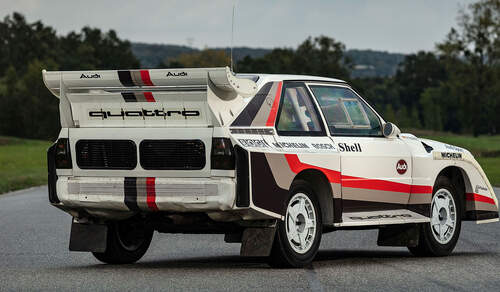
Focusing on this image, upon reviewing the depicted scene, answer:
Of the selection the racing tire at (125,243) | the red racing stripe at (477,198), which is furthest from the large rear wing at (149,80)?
the red racing stripe at (477,198)

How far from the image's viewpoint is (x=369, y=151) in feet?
38.5

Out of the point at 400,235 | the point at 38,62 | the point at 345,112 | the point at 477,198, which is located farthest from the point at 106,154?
the point at 38,62

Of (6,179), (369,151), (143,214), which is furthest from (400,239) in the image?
(6,179)

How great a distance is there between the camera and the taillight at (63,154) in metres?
11.0

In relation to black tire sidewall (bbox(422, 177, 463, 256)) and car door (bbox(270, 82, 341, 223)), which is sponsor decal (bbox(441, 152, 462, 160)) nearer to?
black tire sidewall (bbox(422, 177, 463, 256))

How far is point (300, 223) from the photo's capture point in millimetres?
10961

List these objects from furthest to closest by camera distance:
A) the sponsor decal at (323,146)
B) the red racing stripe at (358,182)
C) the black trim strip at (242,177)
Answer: the sponsor decal at (323,146) < the red racing stripe at (358,182) < the black trim strip at (242,177)

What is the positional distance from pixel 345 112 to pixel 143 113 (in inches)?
84.9

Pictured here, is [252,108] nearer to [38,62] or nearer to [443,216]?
[443,216]

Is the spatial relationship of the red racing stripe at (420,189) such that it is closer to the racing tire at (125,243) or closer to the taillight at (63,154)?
the racing tire at (125,243)

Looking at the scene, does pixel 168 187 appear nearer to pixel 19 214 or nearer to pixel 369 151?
pixel 369 151

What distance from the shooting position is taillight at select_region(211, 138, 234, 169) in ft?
33.4

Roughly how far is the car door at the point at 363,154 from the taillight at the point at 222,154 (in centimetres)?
153

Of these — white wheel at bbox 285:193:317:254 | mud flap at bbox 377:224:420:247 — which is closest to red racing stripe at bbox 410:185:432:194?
mud flap at bbox 377:224:420:247
